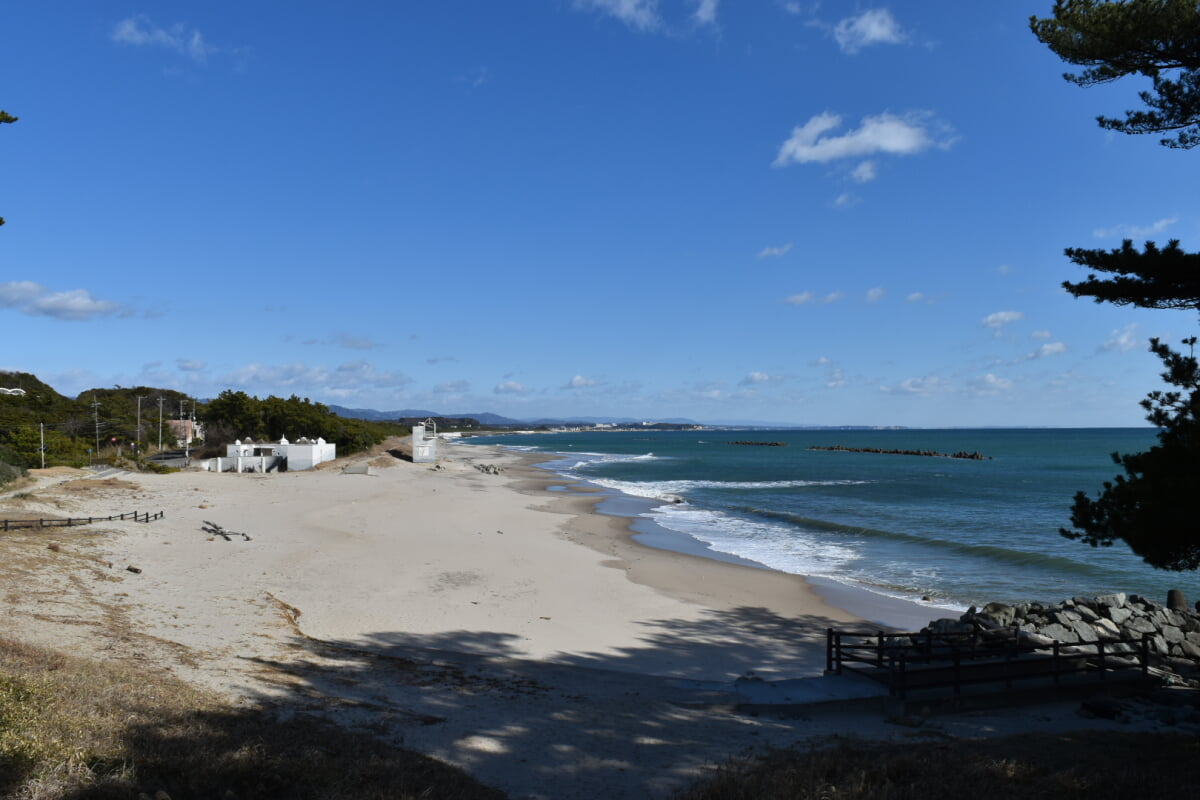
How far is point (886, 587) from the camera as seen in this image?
2212cm

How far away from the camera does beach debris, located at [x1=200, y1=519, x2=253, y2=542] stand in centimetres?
2469

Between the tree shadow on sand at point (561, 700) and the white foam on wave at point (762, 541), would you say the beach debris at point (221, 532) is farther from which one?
the white foam on wave at point (762, 541)

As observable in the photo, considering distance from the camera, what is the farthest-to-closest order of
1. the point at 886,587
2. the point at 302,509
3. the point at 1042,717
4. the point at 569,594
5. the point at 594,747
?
1. the point at 302,509
2. the point at 886,587
3. the point at 569,594
4. the point at 1042,717
5. the point at 594,747

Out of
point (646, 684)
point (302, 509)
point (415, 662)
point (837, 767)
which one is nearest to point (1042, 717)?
point (837, 767)

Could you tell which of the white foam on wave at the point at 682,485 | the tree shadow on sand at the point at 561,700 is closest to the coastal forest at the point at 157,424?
the white foam on wave at the point at 682,485

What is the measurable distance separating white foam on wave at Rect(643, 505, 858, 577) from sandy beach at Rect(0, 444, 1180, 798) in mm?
2300

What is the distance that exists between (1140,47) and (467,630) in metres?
16.1

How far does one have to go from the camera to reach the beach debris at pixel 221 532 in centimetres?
2469

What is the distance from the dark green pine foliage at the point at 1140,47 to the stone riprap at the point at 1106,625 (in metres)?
9.04

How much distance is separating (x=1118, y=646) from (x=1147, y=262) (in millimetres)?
7506

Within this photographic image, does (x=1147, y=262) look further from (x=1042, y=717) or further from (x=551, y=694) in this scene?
(x=551, y=694)

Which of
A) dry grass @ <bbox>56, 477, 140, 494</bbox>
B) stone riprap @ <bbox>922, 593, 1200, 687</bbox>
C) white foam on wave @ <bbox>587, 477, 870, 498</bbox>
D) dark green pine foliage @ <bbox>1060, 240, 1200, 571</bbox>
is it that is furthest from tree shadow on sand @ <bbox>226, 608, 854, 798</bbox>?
white foam on wave @ <bbox>587, 477, 870, 498</bbox>

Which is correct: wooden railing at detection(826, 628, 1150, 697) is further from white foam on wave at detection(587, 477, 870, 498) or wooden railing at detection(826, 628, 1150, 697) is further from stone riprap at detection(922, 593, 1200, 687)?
white foam on wave at detection(587, 477, 870, 498)

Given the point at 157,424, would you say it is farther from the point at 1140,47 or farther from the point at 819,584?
the point at 1140,47
